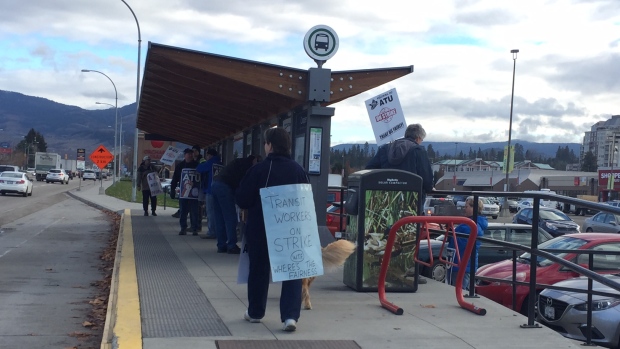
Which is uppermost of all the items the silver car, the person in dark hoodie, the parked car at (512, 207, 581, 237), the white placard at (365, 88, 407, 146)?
the white placard at (365, 88, 407, 146)

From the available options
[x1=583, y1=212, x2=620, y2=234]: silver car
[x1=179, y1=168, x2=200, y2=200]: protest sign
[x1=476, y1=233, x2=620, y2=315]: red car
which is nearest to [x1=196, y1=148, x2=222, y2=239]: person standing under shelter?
[x1=179, y1=168, x2=200, y2=200]: protest sign

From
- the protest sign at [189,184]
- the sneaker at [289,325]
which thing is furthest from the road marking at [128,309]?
the protest sign at [189,184]

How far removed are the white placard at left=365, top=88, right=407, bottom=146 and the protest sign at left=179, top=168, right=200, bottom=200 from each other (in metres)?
5.53

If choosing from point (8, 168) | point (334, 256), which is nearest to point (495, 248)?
point (334, 256)

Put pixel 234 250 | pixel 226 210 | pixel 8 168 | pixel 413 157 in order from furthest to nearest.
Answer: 1. pixel 8 168
2. pixel 234 250
3. pixel 226 210
4. pixel 413 157

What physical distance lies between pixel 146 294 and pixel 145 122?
1480 centimetres

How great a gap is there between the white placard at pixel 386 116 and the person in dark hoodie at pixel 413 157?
2136 mm

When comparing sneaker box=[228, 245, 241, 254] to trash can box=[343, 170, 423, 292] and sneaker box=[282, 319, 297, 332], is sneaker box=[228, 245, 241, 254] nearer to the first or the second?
trash can box=[343, 170, 423, 292]

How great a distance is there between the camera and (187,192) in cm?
1579

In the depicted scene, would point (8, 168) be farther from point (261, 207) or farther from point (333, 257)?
point (261, 207)

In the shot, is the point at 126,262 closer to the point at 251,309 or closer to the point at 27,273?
the point at 27,273

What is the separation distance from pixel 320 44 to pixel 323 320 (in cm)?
546

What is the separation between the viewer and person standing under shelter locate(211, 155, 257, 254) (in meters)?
11.6

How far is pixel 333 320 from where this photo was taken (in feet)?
22.8
